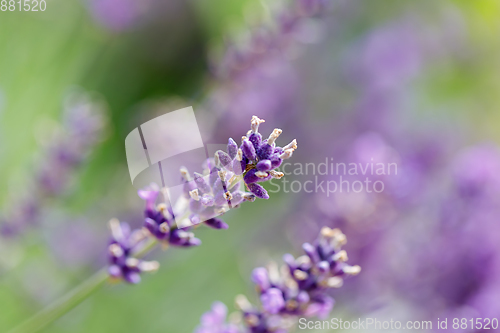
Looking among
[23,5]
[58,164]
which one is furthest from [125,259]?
[23,5]

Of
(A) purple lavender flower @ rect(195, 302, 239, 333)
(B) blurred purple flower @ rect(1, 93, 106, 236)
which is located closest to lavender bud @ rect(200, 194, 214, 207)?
(A) purple lavender flower @ rect(195, 302, 239, 333)

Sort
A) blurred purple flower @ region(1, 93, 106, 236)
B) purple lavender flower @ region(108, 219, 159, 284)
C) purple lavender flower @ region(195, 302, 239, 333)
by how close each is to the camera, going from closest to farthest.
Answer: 1. purple lavender flower @ region(108, 219, 159, 284)
2. purple lavender flower @ region(195, 302, 239, 333)
3. blurred purple flower @ region(1, 93, 106, 236)

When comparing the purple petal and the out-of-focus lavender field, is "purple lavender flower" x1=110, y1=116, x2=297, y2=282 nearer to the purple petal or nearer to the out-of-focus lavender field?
the purple petal

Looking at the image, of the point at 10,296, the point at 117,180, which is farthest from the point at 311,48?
the point at 10,296

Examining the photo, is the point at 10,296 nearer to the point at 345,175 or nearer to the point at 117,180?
the point at 117,180

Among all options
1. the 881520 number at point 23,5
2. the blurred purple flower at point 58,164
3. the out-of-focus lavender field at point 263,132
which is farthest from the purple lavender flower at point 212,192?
the 881520 number at point 23,5
